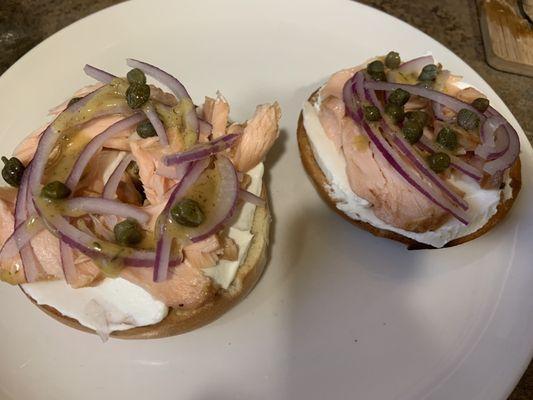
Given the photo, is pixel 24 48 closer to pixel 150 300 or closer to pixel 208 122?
pixel 208 122

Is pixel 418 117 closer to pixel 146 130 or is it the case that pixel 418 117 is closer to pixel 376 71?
pixel 376 71

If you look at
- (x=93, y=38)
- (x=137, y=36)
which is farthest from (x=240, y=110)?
(x=93, y=38)

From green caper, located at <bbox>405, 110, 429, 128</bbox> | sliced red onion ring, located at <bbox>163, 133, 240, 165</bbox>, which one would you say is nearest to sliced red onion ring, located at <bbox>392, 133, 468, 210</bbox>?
green caper, located at <bbox>405, 110, 429, 128</bbox>

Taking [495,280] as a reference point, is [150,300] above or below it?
above

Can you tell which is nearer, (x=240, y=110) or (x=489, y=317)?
(x=489, y=317)

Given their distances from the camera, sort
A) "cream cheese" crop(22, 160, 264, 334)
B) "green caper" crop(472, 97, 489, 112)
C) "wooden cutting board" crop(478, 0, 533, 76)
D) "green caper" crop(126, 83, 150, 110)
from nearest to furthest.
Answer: "cream cheese" crop(22, 160, 264, 334), "green caper" crop(126, 83, 150, 110), "green caper" crop(472, 97, 489, 112), "wooden cutting board" crop(478, 0, 533, 76)

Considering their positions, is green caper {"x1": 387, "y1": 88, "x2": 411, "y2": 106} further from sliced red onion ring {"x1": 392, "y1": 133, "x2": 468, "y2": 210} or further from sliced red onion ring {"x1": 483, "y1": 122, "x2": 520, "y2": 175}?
sliced red onion ring {"x1": 483, "y1": 122, "x2": 520, "y2": 175}
